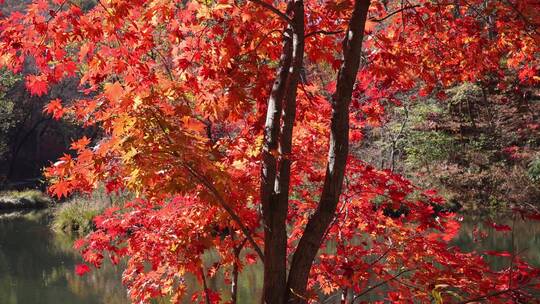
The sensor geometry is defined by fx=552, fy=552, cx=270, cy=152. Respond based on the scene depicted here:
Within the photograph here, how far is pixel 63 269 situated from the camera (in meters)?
8.88

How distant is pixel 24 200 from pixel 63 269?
8.78m

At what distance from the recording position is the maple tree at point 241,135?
2316 millimetres

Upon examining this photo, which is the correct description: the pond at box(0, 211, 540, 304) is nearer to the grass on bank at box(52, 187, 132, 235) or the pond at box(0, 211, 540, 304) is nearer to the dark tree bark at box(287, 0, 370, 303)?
the grass on bank at box(52, 187, 132, 235)

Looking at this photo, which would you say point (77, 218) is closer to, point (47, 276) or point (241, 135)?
point (47, 276)

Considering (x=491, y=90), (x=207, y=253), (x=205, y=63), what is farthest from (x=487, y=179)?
(x=205, y=63)

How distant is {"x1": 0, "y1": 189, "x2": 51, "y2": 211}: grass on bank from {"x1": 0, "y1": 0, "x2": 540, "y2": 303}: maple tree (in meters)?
13.5

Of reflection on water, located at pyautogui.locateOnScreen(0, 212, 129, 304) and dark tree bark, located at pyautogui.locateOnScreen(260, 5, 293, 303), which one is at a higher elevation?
dark tree bark, located at pyautogui.locateOnScreen(260, 5, 293, 303)

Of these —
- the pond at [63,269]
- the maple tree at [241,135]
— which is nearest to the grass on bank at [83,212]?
the pond at [63,269]

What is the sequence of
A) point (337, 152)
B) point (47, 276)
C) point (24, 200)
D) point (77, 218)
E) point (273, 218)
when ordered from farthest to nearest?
point (24, 200) < point (77, 218) < point (47, 276) < point (273, 218) < point (337, 152)

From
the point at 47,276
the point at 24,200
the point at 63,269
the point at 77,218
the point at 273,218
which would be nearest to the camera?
the point at 273,218

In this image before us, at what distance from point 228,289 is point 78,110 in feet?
15.5

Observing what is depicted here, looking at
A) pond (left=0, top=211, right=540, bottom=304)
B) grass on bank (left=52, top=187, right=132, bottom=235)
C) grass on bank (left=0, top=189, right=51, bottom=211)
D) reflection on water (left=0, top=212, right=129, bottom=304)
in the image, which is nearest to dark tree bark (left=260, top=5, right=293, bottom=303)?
pond (left=0, top=211, right=540, bottom=304)

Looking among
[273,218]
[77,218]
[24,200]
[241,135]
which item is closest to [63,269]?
[77,218]

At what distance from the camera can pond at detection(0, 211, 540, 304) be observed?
742cm
